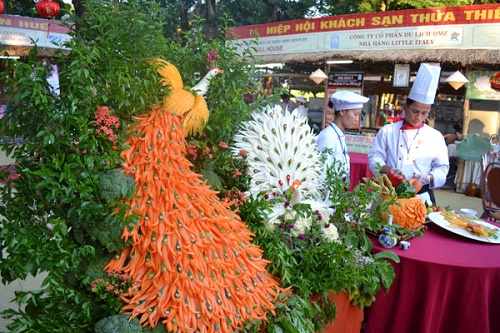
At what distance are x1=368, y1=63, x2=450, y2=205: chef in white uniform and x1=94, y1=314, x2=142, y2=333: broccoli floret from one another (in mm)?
2179

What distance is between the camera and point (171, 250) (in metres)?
1.40

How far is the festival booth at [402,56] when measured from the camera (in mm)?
7695

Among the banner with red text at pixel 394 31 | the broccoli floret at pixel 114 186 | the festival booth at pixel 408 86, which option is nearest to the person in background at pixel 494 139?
the festival booth at pixel 408 86

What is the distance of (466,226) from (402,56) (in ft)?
22.8

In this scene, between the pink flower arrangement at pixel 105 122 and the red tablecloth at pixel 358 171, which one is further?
the red tablecloth at pixel 358 171

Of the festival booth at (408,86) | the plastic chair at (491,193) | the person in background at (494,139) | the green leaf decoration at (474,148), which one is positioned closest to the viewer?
the festival booth at (408,86)

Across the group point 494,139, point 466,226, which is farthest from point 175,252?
point 494,139

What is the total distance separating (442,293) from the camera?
77.5 inches

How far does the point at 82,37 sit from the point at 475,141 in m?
6.07

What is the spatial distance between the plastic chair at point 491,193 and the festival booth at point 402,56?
1.47 meters

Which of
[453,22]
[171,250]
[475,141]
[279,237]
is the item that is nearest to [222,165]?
[279,237]

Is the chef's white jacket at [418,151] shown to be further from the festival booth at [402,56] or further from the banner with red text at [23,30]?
the banner with red text at [23,30]

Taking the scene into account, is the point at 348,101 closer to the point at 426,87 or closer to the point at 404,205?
the point at 426,87

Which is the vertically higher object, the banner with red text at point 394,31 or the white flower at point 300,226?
the banner with red text at point 394,31
